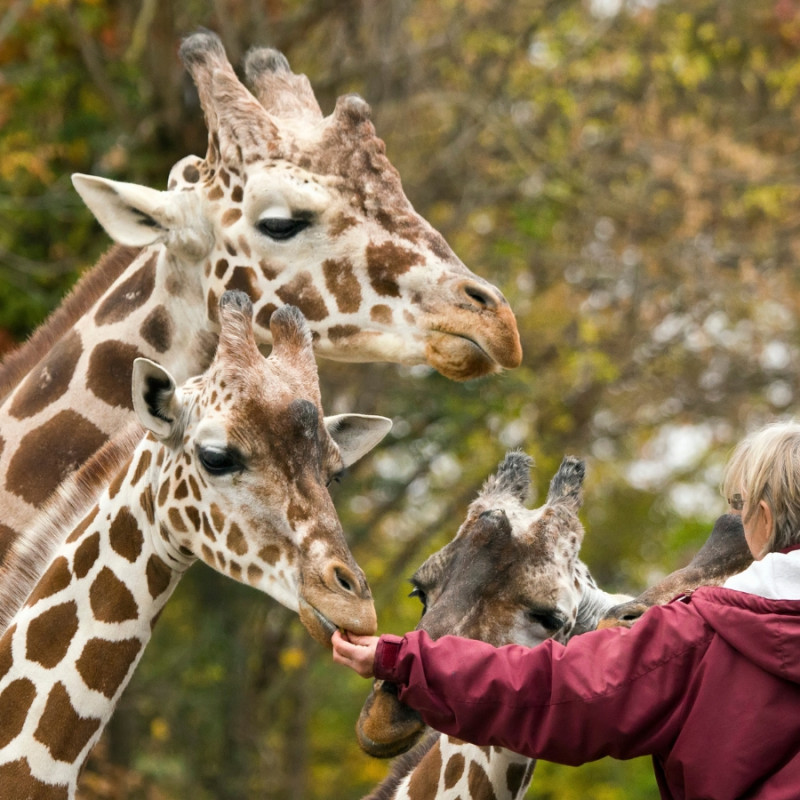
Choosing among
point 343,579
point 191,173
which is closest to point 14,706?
point 343,579

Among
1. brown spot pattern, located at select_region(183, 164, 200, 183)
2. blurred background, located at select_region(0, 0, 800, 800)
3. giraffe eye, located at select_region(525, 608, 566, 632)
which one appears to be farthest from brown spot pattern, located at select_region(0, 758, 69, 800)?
blurred background, located at select_region(0, 0, 800, 800)

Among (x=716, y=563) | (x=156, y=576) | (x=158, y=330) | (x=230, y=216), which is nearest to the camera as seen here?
(x=156, y=576)

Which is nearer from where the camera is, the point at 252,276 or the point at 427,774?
the point at 427,774

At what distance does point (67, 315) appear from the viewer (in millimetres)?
6504

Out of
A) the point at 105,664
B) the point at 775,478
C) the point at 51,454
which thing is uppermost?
the point at 775,478

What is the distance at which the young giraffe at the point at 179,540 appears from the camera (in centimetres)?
452

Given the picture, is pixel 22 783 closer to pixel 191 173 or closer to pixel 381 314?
pixel 381 314

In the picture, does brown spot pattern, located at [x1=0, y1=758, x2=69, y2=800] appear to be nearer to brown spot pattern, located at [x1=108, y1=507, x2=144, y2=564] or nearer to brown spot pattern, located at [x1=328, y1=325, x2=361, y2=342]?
brown spot pattern, located at [x1=108, y1=507, x2=144, y2=564]

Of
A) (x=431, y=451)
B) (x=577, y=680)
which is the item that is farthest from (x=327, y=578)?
(x=431, y=451)

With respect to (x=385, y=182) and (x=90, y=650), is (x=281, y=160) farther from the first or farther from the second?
(x=90, y=650)

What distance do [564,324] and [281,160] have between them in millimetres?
10765

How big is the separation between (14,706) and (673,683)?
2.22 metres

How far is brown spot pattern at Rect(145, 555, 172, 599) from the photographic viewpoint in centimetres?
483

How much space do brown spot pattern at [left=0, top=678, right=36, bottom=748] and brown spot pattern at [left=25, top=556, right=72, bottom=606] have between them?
30 centimetres
